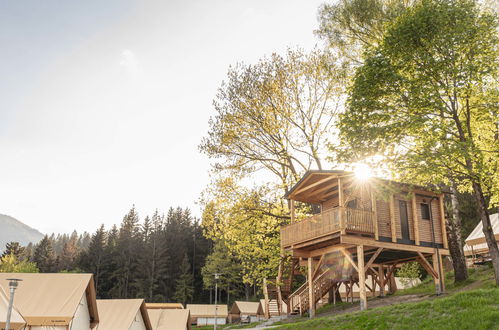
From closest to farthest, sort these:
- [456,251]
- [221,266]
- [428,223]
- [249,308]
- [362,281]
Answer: [362,281], [456,251], [428,223], [249,308], [221,266]

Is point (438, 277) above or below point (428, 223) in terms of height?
below

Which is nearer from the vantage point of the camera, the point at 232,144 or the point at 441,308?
the point at 441,308

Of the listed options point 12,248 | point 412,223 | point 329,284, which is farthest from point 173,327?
point 12,248

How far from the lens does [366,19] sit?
24.1 metres

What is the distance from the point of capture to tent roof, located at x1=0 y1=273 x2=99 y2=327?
1992 cm

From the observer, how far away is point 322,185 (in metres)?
23.6

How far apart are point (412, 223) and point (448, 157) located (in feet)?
21.7

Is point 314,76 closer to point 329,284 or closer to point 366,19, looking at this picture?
point 366,19

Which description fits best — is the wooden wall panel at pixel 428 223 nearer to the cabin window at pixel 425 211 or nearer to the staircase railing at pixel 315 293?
the cabin window at pixel 425 211

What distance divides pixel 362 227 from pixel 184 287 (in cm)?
6222

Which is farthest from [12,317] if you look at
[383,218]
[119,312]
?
[383,218]

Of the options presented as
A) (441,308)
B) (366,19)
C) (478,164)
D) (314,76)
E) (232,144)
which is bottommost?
(441,308)

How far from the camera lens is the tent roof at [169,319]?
1487 inches

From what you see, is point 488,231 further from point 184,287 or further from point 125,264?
point 125,264
